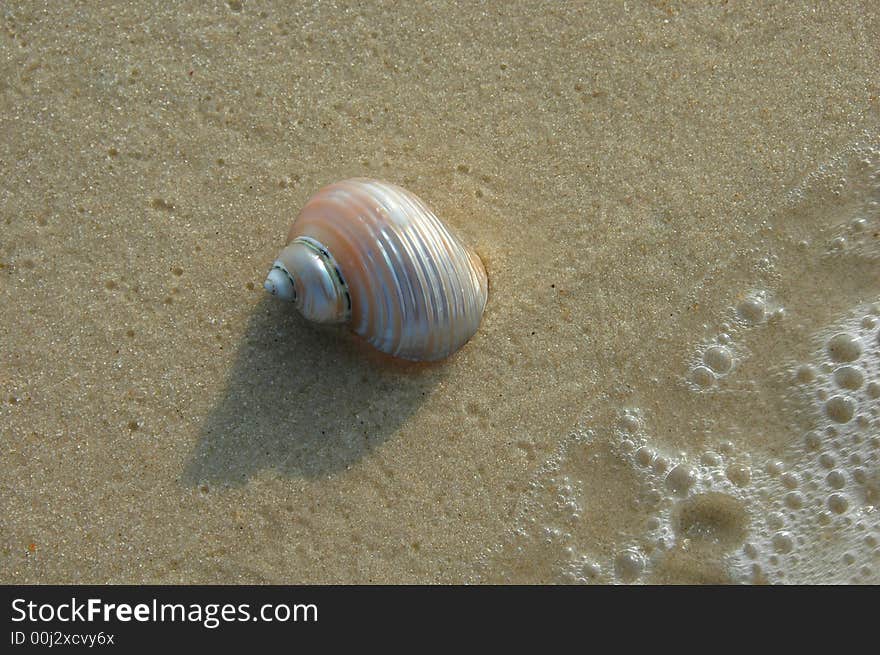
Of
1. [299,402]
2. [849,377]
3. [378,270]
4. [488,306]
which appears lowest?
[299,402]

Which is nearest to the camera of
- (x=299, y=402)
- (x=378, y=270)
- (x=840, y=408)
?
(x=378, y=270)

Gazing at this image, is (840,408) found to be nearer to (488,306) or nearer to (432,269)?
(488,306)

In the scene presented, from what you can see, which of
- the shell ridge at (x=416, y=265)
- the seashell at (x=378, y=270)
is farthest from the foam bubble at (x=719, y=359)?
the shell ridge at (x=416, y=265)

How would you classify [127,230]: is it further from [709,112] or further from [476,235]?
[709,112]

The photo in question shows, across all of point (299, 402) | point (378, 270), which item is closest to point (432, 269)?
point (378, 270)

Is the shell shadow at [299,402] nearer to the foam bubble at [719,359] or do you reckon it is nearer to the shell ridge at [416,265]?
the shell ridge at [416,265]

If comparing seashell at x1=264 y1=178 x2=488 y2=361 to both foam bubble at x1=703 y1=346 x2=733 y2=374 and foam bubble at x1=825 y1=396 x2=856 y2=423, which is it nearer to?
foam bubble at x1=703 y1=346 x2=733 y2=374

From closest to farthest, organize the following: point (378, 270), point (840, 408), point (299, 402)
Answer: point (378, 270), point (299, 402), point (840, 408)
